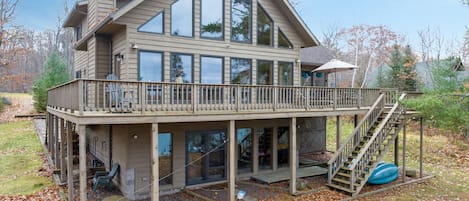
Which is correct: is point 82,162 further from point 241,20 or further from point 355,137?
point 355,137

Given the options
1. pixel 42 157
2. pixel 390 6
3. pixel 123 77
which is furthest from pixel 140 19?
pixel 390 6

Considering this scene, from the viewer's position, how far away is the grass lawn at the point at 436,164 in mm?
11156

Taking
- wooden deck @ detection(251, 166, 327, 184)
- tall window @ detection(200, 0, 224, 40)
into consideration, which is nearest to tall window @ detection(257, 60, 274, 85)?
tall window @ detection(200, 0, 224, 40)

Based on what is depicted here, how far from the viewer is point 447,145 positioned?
19281 millimetres

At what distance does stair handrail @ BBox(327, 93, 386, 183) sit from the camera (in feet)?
37.8

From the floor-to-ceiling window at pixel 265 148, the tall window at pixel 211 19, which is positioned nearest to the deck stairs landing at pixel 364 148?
the floor-to-ceiling window at pixel 265 148

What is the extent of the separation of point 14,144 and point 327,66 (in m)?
17.2

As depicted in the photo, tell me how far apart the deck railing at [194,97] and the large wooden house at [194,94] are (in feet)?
0.13

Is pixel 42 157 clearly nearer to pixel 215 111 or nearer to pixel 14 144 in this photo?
pixel 14 144

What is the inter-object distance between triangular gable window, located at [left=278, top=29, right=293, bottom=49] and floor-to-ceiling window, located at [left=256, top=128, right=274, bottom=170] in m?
3.70

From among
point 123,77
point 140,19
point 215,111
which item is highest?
point 140,19

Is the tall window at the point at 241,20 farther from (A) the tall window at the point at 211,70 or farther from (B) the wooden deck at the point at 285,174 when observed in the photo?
(B) the wooden deck at the point at 285,174

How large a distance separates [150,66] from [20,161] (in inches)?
344

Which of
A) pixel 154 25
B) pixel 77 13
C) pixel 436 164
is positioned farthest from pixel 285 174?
pixel 77 13
